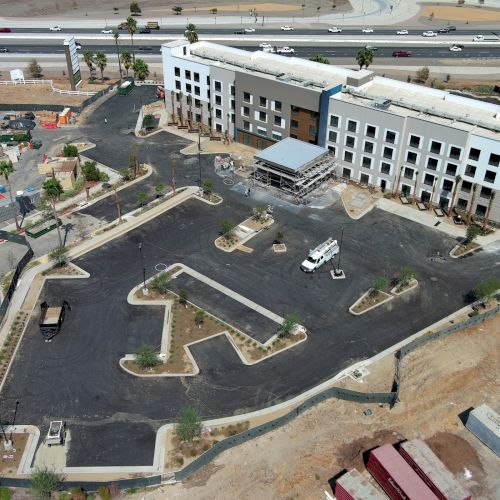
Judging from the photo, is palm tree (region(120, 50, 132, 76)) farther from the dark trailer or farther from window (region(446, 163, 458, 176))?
the dark trailer

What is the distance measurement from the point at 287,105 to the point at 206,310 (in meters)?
45.6

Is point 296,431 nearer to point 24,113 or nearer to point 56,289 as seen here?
point 56,289

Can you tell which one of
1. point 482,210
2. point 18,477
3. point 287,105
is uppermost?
point 287,105

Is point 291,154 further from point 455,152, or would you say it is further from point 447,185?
point 455,152

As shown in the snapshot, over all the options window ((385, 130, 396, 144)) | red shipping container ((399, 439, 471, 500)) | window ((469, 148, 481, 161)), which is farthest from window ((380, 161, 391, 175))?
red shipping container ((399, 439, 471, 500))

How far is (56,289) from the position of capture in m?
73.2

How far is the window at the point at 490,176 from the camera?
8319 centimetres

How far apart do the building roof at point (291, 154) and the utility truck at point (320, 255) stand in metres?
16.8

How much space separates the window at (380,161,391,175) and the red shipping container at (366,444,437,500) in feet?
174

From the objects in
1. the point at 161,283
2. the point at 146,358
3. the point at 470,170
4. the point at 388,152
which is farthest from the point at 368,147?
the point at 146,358

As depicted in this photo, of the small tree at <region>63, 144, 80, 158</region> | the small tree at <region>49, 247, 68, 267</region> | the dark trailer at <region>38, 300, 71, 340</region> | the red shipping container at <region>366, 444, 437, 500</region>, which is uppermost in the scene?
the small tree at <region>63, 144, 80, 158</region>

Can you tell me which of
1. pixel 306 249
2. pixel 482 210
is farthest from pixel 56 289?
pixel 482 210

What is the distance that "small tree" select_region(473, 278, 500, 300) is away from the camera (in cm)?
6888

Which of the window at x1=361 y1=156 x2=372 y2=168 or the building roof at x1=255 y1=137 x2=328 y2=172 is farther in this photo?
the window at x1=361 y1=156 x2=372 y2=168
